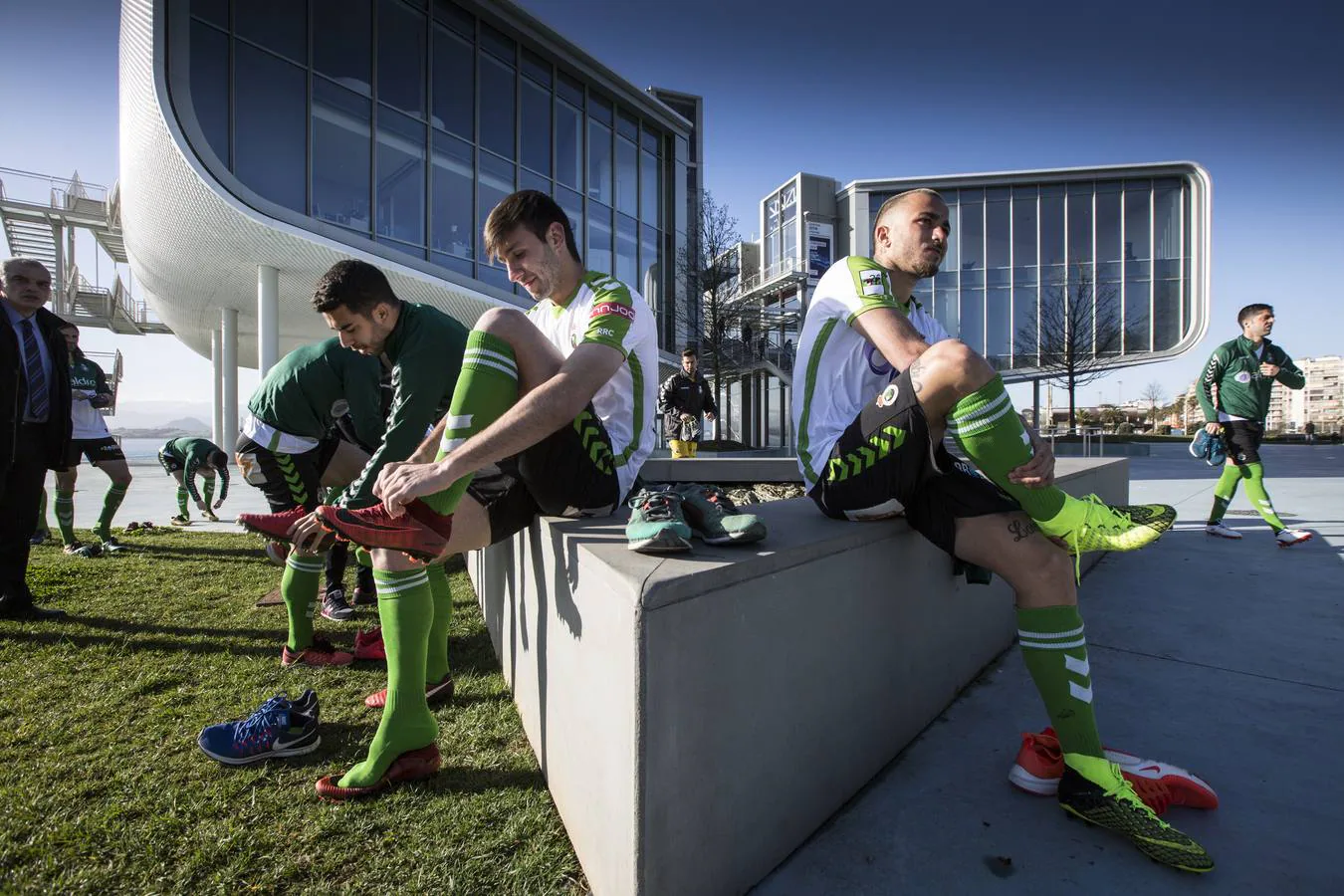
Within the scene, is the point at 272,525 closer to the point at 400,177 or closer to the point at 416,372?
the point at 416,372

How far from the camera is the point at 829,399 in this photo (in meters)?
2.03

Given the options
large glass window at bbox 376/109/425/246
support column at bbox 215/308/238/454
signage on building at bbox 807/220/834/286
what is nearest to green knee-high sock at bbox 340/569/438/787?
large glass window at bbox 376/109/425/246

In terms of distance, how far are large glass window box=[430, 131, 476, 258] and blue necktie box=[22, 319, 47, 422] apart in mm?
10741

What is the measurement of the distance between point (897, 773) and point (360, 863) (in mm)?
1297

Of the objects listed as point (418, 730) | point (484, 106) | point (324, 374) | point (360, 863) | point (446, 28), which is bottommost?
point (360, 863)

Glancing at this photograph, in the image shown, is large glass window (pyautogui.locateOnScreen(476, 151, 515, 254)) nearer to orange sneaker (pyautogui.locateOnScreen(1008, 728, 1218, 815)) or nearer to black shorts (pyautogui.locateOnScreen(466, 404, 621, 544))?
black shorts (pyautogui.locateOnScreen(466, 404, 621, 544))

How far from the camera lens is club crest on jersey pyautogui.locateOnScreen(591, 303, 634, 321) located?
1.78 m

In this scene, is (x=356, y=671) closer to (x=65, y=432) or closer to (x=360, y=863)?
(x=360, y=863)

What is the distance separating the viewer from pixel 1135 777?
149 cm

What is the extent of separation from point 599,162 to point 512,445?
17.7 m

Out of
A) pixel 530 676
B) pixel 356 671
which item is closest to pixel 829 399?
pixel 530 676

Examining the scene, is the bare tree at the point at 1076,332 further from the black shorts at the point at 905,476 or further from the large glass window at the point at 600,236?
the black shorts at the point at 905,476

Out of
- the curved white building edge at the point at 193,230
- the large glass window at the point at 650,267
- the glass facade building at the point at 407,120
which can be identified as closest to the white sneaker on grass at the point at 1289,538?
the curved white building edge at the point at 193,230

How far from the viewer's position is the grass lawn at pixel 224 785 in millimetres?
1372
